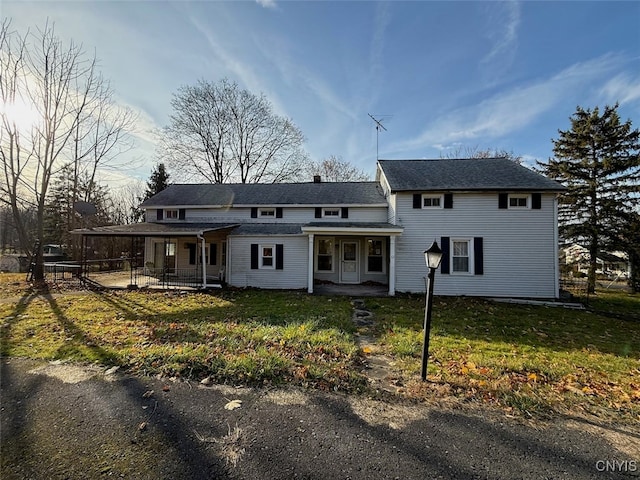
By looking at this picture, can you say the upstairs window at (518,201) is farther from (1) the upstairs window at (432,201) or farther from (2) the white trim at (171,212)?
(2) the white trim at (171,212)

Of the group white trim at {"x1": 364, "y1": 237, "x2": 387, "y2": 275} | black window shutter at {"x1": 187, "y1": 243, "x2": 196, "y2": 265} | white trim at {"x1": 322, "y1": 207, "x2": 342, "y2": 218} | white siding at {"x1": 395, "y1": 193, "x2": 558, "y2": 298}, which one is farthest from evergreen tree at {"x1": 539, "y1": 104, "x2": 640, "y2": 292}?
black window shutter at {"x1": 187, "y1": 243, "x2": 196, "y2": 265}

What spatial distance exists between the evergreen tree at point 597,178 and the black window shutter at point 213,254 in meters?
20.0

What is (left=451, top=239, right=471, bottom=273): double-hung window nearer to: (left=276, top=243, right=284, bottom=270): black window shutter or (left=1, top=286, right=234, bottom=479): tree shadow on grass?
(left=276, top=243, right=284, bottom=270): black window shutter

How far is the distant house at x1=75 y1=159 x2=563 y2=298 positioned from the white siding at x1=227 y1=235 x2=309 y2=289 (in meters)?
0.05

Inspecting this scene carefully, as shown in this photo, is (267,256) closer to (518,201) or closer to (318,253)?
(318,253)

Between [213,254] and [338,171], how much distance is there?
812 inches

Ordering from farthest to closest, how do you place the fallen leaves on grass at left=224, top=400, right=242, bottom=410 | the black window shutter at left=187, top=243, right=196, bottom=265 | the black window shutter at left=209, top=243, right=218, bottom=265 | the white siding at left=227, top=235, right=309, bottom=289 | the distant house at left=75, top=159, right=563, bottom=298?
the black window shutter at left=187, top=243, right=196, bottom=265
the black window shutter at left=209, top=243, right=218, bottom=265
the white siding at left=227, top=235, right=309, bottom=289
the distant house at left=75, top=159, right=563, bottom=298
the fallen leaves on grass at left=224, top=400, right=242, bottom=410

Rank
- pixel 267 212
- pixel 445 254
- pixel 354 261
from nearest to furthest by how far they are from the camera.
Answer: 1. pixel 445 254
2. pixel 354 261
3. pixel 267 212

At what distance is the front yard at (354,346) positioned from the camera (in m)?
4.13

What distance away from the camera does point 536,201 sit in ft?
39.9

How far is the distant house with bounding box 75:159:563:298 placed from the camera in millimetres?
12164

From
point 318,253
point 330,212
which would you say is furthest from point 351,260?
point 330,212

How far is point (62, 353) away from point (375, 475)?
5.81 meters

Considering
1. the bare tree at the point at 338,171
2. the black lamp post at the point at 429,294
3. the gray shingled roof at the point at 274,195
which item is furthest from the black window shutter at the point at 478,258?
the bare tree at the point at 338,171
